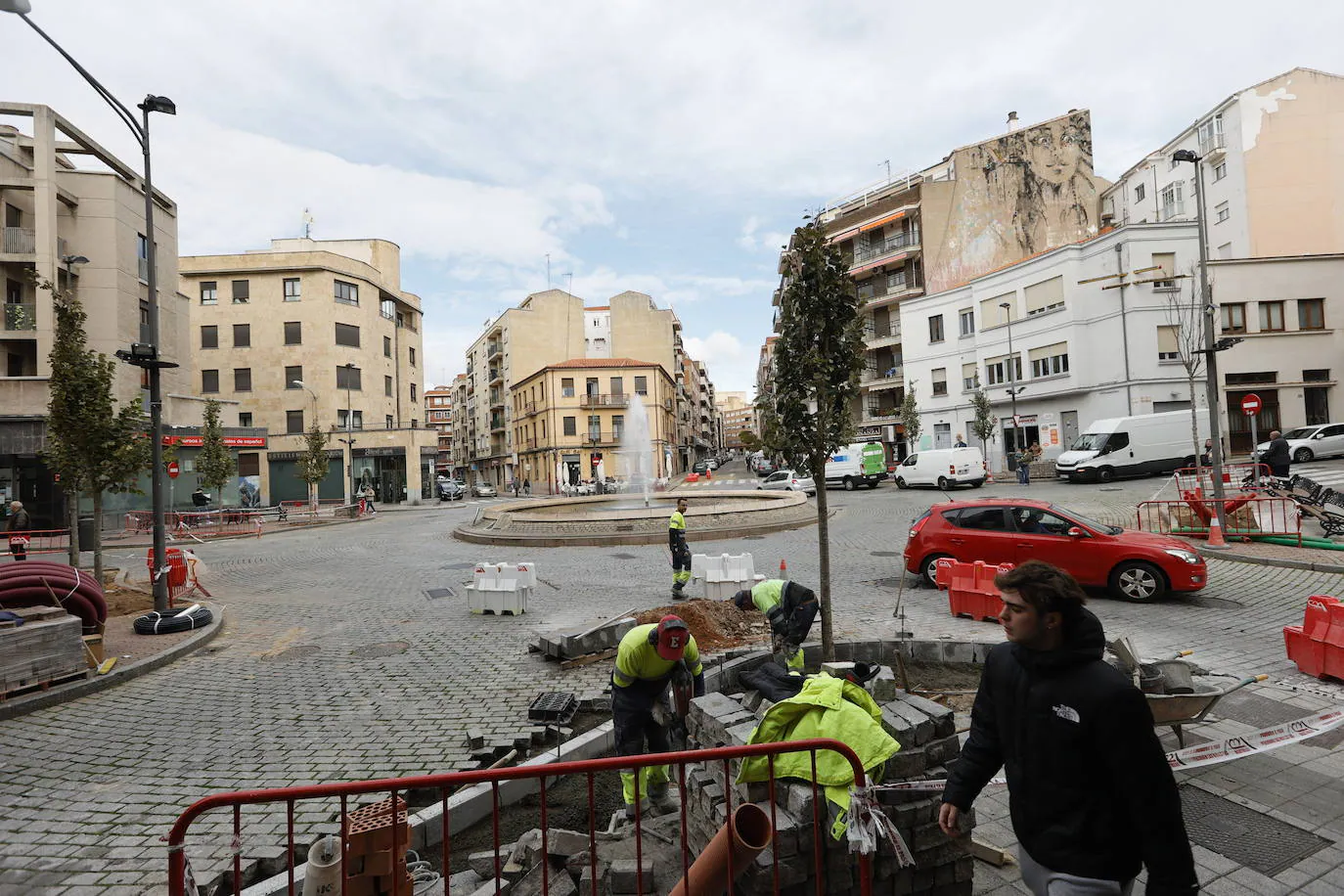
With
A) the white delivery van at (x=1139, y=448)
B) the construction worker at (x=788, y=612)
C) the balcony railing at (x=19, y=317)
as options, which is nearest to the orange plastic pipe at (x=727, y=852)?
the construction worker at (x=788, y=612)

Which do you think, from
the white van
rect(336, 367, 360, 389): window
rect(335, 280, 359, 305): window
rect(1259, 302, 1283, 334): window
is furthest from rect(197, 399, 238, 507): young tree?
rect(1259, 302, 1283, 334): window

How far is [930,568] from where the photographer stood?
1104 centimetres

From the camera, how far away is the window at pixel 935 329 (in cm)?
4228

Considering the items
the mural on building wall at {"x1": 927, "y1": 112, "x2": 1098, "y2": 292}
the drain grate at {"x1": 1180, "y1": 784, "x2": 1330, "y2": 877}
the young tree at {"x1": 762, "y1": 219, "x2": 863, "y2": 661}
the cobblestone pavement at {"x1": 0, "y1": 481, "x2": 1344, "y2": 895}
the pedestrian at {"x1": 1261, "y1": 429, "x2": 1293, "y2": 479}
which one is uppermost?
the mural on building wall at {"x1": 927, "y1": 112, "x2": 1098, "y2": 292}

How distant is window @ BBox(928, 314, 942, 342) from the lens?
139 feet

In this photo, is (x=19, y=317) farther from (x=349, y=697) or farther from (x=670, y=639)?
(x=670, y=639)

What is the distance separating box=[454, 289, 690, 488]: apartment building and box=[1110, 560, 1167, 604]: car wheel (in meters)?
56.5

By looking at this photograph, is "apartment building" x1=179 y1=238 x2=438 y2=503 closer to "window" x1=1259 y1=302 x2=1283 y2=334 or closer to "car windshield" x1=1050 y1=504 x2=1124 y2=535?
"car windshield" x1=1050 y1=504 x2=1124 y2=535

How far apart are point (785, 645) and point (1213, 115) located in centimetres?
4871

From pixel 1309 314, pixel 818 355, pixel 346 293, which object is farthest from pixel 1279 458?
pixel 346 293

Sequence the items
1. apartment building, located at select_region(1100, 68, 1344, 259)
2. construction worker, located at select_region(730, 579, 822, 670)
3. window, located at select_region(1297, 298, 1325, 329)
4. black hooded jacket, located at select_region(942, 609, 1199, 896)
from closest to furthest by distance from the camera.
A: 1. black hooded jacket, located at select_region(942, 609, 1199, 896)
2. construction worker, located at select_region(730, 579, 822, 670)
3. window, located at select_region(1297, 298, 1325, 329)
4. apartment building, located at select_region(1100, 68, 1344, 259)

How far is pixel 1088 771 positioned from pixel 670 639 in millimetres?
2747

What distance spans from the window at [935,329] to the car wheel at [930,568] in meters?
34.7

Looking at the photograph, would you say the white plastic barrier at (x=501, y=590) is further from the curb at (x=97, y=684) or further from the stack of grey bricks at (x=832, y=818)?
the stack of grey bricks at (x=832, y=818)
